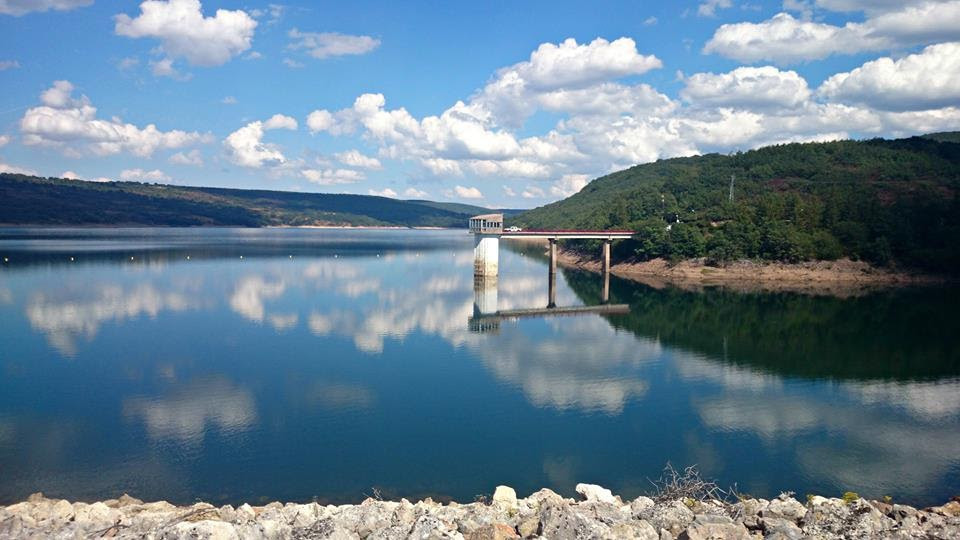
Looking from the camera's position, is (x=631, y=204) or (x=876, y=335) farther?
(x=631, y=204)

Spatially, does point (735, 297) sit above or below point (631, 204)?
below

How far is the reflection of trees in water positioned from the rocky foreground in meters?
23.5

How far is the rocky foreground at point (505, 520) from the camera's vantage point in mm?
14484

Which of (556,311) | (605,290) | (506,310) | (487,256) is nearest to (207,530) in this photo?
(506,310)

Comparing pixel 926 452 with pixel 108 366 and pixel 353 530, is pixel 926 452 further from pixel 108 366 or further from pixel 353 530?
pixel 108 366

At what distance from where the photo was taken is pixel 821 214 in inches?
3472

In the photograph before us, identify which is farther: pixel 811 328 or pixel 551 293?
pixel 551 293

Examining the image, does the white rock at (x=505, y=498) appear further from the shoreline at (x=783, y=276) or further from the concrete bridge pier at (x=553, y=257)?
the concrete bridge pier at (x=553, y=257)

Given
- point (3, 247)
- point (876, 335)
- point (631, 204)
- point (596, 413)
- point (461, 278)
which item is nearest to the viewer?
point (596, 413)

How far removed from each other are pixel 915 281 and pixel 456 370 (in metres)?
68.1

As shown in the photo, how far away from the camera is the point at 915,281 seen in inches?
3103

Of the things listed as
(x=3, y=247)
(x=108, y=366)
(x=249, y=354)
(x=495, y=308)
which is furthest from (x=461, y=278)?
(x=3, y=247)

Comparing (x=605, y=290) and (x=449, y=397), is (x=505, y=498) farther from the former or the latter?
(x=605, y=290)

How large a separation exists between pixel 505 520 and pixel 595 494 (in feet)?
12.5
